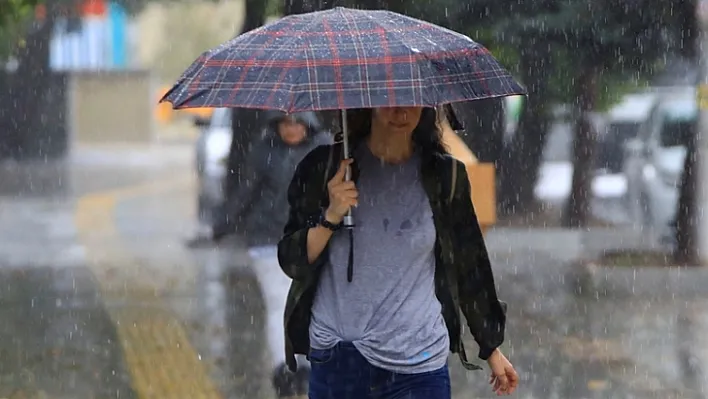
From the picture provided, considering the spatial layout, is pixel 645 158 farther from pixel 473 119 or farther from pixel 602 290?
pixel 602 290

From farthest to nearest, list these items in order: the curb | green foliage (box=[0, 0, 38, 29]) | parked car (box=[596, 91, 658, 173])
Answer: parked car (box=[596, 91, 658, 173]) < the curb < green foliage (box=[0, 0, 38, 29])

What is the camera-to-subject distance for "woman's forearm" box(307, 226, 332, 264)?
3.16m

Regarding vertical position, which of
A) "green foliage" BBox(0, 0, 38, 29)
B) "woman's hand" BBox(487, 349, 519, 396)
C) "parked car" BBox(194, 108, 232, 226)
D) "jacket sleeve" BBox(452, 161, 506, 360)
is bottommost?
"parked car" BBox(194, 108, 232, 226)

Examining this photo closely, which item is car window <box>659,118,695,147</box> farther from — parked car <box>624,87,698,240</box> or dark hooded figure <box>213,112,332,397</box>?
dark hooded figure <box>213,112,332,397</box>

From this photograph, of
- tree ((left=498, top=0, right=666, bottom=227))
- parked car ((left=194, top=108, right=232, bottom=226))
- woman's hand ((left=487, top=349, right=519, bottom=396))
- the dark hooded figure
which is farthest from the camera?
parked car ((left=194, top=108, right=232, bottom=226))

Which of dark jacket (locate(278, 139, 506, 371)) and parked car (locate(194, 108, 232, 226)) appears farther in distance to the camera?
parked car (locate(194, 108, 232, 226))

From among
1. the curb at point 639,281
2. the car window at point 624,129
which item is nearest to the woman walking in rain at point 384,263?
the curb at point 639,281

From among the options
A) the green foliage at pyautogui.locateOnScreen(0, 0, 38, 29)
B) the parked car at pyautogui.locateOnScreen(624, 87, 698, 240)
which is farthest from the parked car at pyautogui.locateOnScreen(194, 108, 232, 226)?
the parked car at pyautogui.locateOnScreen(624, 87, 698, 240)

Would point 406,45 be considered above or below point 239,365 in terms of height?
above

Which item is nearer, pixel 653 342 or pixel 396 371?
pixel 396 371

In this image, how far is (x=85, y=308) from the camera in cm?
867

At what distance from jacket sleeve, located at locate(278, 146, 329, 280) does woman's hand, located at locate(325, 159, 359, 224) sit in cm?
13

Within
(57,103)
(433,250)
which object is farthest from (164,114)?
(433,250)

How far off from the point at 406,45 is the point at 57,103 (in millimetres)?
23308
